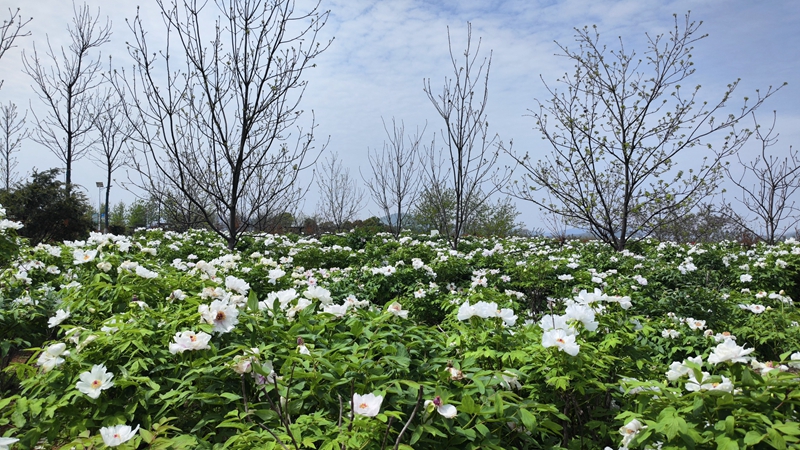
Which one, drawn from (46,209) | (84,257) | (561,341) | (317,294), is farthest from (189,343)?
(46,209)

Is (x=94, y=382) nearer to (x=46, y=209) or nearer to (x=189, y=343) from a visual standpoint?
(x=189, y=343)

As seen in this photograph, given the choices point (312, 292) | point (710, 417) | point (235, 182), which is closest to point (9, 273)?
point (235, 182)

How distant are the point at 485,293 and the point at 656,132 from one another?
686cm

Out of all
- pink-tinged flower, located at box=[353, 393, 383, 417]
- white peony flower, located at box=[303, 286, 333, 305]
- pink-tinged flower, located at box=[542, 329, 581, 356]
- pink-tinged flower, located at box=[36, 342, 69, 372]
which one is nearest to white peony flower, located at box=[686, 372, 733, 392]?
pink-tinged flower, located at box=[542, 329, 581, 356]

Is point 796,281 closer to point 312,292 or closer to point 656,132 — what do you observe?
point 656,132

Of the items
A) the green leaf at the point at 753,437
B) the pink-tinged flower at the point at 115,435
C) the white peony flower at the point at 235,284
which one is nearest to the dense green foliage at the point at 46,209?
the white peony flower at the point at 235,284

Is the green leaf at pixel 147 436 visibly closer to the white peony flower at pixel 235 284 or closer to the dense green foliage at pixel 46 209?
the white peony flower at pixel 235 284

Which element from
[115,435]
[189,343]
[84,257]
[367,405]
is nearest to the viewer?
[115,435]

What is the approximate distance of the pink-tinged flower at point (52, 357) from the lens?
1729 mm

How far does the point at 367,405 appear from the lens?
4.69 ft

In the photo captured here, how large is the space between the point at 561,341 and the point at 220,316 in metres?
1.33

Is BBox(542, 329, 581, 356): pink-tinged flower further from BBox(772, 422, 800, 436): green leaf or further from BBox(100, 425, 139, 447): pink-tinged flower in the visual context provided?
BBox(100, 425, 139, 447): pink-tinged flower

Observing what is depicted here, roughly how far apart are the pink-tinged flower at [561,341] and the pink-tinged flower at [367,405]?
71 centimetres

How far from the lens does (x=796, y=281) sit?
6.84m
